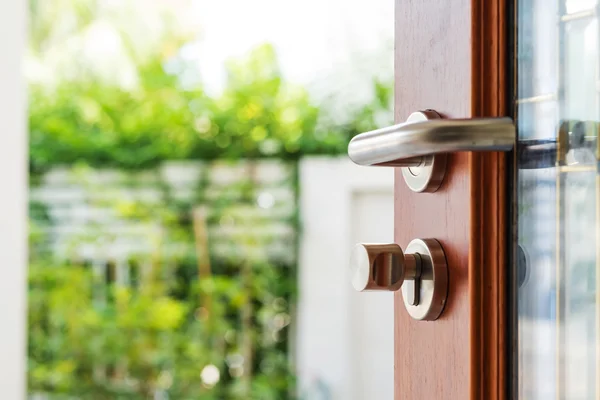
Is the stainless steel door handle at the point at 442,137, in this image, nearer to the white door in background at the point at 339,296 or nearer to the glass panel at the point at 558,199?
the glass panel at the point at 558,199

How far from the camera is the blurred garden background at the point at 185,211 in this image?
127 inches

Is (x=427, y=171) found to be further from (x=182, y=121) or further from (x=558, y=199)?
(x=182, y=121)

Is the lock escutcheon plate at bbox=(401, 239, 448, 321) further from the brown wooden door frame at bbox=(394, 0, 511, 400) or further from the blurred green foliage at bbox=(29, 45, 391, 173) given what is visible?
the blurred green foliage at bbox=(29, 45, 391, 173)

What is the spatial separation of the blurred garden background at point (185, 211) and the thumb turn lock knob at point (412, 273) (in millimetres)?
2636

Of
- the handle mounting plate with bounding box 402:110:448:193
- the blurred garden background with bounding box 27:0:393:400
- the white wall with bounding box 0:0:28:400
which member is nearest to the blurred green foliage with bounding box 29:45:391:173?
the blurred garden background with bounding box 27:0:393:400

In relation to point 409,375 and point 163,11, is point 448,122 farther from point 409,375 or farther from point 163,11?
point 163,11

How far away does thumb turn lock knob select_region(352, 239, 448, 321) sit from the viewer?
0.49m

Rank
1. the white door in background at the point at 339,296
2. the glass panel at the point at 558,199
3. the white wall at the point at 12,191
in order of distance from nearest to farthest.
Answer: the glass panel at the point at 558,199
the white wall at the point at 12,191
the white door in background at the point at 339,296

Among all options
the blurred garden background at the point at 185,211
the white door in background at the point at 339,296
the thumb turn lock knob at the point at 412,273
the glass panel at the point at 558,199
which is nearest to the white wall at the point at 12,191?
the blurred garden background at the point at 185,211

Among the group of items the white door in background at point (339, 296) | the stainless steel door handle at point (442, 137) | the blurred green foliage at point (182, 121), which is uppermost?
the blurred green foliage at point (182, 121)

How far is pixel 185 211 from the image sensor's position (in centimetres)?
333

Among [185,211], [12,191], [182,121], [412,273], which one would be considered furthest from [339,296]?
[412,273]

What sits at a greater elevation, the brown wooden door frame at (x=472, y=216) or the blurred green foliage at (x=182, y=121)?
the blurred green foliage at (x=182, y=121)

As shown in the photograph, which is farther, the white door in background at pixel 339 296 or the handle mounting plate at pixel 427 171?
the white door in background at pixel 339 296
